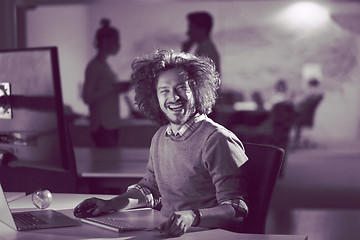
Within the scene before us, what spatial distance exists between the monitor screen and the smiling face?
12.5 inches

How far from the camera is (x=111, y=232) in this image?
168 cm

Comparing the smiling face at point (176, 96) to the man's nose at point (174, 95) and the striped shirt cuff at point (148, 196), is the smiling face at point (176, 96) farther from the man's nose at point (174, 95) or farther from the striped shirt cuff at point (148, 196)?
the striped shirt cuff at point (148, 196)

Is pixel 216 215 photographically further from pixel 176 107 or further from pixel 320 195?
pixel 320 195

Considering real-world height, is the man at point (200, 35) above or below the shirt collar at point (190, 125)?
above

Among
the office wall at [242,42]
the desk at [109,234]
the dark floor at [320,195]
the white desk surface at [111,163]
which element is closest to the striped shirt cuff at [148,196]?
the desk at [109,234]

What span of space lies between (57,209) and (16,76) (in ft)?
1.54

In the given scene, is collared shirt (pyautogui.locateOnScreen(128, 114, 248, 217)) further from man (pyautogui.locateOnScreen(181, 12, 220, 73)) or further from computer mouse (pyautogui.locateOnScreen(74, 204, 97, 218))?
man (pyautogui.locateOnScreen(181, 12, 220, 73))

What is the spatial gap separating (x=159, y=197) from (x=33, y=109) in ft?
1.75

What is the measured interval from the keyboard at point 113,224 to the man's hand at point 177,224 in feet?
0.40

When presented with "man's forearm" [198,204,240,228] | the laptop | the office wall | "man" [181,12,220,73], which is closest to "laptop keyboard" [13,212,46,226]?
the laptop

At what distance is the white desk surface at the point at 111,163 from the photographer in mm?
2787

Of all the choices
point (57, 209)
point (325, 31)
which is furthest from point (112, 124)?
point (57, 209)

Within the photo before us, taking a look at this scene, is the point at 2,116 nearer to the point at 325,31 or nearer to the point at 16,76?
the point at 16,76

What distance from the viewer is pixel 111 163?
3180mm
